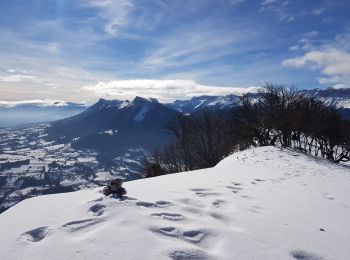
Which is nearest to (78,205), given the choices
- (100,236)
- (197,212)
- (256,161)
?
(100,236)

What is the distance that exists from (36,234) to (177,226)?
2.23m

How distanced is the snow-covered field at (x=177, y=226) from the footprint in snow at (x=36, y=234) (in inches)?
0.6

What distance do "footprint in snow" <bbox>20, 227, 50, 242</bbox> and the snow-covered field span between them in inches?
0.6

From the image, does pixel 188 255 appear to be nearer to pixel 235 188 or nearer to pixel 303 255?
pixel 303 255

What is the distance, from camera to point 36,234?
5.23 meters

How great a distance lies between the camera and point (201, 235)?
5301mm

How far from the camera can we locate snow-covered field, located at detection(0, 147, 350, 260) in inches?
182

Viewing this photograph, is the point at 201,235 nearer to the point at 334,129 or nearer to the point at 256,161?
the point at 256,161

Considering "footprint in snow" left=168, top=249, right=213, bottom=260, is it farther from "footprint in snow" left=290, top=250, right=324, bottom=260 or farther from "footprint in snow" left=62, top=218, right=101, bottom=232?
"footprint in snow" left=62, top=218, right=101, bottom=232

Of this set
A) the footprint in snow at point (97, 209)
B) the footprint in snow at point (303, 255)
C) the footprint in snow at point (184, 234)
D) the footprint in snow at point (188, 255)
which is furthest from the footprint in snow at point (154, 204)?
the footprint in snow at point (303, 255)

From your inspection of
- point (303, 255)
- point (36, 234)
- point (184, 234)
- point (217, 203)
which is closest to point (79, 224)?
point (36, 234)

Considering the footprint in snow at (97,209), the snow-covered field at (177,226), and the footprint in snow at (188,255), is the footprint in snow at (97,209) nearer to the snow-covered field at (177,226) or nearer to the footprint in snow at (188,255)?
the snow-covered field at (177,226)

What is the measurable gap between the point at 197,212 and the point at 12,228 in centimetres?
330

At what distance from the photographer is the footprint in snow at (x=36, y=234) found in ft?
16.5
